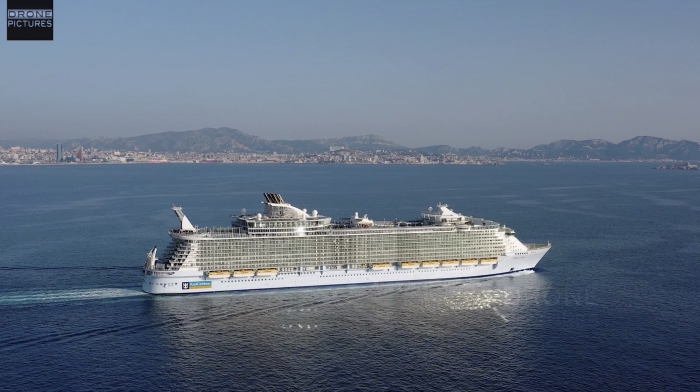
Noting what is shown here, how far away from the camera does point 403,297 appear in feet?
171

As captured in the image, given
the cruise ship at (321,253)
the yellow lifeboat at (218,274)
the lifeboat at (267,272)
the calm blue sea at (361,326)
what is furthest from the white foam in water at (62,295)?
the lifeboat at (267,272)

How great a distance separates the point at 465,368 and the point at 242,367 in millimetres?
12850

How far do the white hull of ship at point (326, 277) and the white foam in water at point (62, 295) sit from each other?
2.05 m

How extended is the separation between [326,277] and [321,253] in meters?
2.15

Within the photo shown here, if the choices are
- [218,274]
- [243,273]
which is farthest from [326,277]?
[218,274]

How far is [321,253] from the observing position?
5566cm

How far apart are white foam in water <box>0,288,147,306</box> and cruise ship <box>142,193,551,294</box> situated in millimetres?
2040

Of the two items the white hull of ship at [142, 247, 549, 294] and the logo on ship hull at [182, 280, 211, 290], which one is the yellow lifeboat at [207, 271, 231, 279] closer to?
the white hull of ship at [142, 247, 549, 294]

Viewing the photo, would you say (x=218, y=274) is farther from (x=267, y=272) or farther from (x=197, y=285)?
(x=267, y=272)

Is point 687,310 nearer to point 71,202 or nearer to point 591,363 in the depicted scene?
point 591,363

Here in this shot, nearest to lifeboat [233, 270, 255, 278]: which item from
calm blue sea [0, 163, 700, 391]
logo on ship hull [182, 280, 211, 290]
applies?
calm blue sea [0, 163, 700, 391]

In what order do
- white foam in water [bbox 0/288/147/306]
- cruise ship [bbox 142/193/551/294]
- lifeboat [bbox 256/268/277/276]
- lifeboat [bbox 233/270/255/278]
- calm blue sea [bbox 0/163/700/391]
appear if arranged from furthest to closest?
lifeboat [bbox 256/268/277/276] → lifeboat [bbox 233/270/255/278] → cruise ship [bbox 142/193/551/294] → white foam in water [bbox 0/288/147/306] → calm blue sea [bbox 0/163/700/391]

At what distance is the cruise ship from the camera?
172 feet

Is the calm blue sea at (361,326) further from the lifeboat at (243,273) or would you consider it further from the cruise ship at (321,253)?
A: the lifeboat at (243,273)
